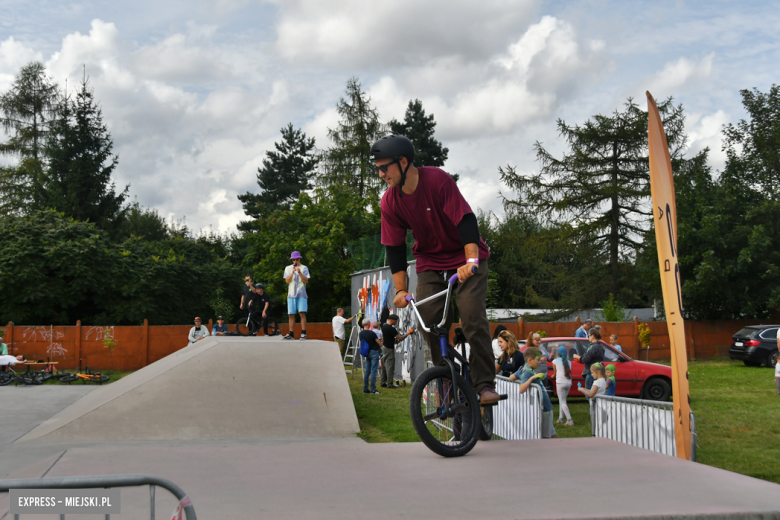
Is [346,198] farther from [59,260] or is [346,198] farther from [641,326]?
[641,326]

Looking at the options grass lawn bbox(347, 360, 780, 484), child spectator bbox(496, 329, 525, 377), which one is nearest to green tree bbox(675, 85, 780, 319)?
grass lawn bbox(347, 360, 780, 484)

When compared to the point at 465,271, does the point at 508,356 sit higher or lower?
lower

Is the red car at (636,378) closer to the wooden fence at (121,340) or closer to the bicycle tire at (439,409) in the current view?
the wooden fence at (121,340)

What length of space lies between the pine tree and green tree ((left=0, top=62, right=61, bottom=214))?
2456 centimetres

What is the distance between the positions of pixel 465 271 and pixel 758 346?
898 inches

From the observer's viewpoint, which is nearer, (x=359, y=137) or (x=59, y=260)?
(x=59, y=260)

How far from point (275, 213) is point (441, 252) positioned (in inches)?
1493

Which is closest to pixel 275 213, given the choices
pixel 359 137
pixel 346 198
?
pixel 346 198

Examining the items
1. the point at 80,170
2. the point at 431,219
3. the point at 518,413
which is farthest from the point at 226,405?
the point at 80,170

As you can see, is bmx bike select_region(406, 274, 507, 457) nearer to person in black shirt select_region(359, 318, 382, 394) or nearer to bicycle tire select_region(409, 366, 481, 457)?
bicycle tire select_region(409, 366, 481, 457)

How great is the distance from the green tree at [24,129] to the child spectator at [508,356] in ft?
125

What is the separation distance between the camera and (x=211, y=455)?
14.0 feet

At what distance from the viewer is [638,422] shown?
6645mm

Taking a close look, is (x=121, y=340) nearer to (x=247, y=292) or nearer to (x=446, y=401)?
(x=247, y=292)
